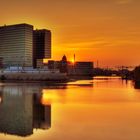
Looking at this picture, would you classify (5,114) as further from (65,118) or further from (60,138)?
(60,138)

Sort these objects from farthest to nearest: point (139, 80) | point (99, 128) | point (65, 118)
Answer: point (139, 80)
point (65, 118)
point (99, 128)

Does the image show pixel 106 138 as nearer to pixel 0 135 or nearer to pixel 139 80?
pixel 0 135

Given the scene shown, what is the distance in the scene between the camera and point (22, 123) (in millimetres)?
30141

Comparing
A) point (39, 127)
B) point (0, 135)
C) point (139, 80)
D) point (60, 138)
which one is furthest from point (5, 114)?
point (139, 80)

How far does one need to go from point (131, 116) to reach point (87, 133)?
10.6 m

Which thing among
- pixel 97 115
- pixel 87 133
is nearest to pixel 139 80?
pixel 97 115

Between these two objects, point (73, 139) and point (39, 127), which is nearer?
point (73, 139)

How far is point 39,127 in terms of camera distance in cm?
2823

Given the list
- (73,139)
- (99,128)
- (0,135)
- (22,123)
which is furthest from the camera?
(22,123)

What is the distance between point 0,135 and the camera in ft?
80.5

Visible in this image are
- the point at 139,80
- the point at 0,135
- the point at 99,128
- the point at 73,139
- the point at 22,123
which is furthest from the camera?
the point at 139,80

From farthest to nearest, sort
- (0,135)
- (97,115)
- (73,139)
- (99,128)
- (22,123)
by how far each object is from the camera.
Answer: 1. (97,115)
2. (22,123)
3. (99,128)
4. (0,135)
5. (73,139)

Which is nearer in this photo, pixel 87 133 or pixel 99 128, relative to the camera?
pixel 87 133

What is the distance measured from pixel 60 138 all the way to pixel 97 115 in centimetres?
1272
